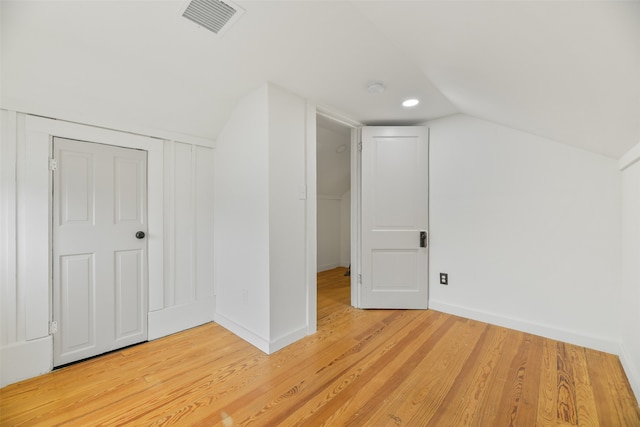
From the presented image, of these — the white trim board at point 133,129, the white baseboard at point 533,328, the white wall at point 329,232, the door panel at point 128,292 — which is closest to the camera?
the white trim board at point 133,129

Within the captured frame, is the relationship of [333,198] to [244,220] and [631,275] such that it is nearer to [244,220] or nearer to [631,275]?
[244,220]

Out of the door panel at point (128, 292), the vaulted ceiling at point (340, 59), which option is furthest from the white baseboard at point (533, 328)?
the door panel at point (128, 292)

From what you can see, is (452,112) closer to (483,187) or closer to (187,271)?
(483,187)

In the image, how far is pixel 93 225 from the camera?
1917 millimetres

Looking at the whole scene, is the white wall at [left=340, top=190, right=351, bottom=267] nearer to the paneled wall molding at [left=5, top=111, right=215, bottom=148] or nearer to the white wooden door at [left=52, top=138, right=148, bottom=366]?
the paneled wall molding at [left=5, top=111, right=215, bottom=148]

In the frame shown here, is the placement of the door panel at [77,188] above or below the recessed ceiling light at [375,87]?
below

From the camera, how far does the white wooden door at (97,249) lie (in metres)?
1.79

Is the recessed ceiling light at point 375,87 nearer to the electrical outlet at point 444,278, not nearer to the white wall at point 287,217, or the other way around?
the white wall at point 287,217

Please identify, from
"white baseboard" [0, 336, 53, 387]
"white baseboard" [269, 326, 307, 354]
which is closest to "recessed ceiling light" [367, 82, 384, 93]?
"white baseboard" [269, 326, 307, 354]

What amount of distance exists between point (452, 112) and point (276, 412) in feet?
9.62

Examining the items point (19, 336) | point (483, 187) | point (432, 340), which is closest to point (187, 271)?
point (19, 336)

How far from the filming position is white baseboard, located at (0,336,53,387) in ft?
5.11

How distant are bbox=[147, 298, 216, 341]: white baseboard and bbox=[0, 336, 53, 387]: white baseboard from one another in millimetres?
595

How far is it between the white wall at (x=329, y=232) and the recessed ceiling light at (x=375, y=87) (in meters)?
2.69
